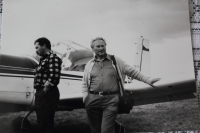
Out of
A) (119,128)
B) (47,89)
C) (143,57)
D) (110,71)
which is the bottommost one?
(119,128)

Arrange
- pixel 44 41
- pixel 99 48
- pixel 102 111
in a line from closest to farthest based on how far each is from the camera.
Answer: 1. pixel 102 111
2. pixel 99 48
3. pixel 44 41

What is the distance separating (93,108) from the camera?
1.84m

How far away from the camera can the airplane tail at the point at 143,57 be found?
2145mm

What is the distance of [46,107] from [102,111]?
49 centimetres

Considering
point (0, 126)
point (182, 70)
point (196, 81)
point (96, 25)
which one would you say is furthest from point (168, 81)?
point (0, 126)

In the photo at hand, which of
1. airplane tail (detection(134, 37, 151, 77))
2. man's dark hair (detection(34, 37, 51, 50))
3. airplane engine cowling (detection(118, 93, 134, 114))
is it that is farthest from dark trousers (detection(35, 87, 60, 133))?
airplane tail (detection(134, 37, 151, 77))

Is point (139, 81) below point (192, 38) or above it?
below

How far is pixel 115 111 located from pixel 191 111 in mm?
855

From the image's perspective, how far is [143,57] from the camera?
2.18 meters

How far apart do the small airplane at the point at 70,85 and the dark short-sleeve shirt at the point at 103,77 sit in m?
0.18

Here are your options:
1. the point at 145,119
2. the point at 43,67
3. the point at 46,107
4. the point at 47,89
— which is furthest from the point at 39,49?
the point at 145,119

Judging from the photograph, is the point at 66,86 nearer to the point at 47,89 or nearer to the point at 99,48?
the point at 47,89

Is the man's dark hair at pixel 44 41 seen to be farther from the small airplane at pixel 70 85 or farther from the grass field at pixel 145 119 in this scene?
the grass field at pixel 145 119

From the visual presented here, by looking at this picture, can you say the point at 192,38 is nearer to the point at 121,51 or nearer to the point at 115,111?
the point at 121,51
